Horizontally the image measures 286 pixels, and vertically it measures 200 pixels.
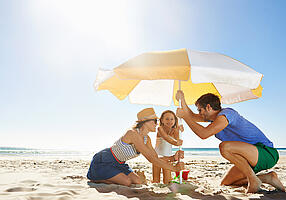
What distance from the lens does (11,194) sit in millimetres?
2770

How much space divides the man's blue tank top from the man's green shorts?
0.09m

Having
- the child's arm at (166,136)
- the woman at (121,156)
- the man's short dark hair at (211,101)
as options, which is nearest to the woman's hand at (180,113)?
the man's short dark hair at (211,101)

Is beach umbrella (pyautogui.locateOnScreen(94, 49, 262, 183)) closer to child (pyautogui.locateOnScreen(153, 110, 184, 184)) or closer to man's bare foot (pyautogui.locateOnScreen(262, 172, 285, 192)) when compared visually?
man's bare foot (pyautogui.locateOnScreen(262, 172, 285, 192))

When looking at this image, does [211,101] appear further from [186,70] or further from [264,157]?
[264,157]

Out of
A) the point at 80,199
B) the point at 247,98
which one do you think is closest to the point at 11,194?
the point at 80,199

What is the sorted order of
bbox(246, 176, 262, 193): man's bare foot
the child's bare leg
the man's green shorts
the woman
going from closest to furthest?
bbox(246, 176, 262, 193): man's bare foot < the man's green shorts < the woman < the child's bare leg

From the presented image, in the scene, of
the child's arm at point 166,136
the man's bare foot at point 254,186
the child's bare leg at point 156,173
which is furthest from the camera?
the child's arm at point 166,136

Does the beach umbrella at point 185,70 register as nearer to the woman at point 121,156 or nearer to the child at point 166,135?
the woman at point 121,156

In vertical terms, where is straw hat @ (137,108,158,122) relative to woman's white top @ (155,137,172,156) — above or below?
above

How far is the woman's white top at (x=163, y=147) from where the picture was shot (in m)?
4.50

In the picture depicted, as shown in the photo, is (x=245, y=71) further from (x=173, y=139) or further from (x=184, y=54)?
(x=173, y=139)

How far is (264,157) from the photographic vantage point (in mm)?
3180

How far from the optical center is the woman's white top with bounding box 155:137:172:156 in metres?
4.50

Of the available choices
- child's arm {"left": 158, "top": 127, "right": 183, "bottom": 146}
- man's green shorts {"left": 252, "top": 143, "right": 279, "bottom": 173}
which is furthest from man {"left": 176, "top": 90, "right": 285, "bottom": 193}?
child's arm {"left": 158, "top": 127, "right": 183, "bottom": 146}
